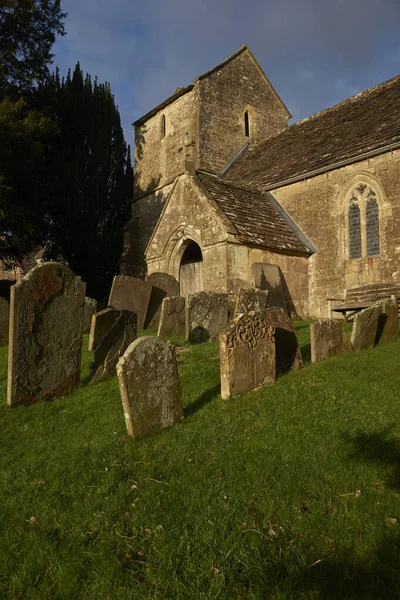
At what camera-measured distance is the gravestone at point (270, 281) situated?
1223cm

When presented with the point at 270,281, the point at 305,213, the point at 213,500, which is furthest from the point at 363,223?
the point at 213,500

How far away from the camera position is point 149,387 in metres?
4.85

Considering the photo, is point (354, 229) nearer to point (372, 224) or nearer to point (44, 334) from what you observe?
point (372, 224)

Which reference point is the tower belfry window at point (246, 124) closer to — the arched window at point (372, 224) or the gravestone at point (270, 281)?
the arched window at point (372, 224)

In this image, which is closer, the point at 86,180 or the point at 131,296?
the point at 131,296

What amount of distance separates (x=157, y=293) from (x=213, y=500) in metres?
9.65

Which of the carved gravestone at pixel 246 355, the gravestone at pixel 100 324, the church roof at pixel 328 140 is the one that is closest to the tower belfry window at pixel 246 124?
the church roof at pixel 328 140

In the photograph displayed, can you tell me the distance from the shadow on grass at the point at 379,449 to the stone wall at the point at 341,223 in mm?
9425

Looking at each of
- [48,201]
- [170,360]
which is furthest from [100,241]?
[170,360]

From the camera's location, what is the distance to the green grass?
255cm

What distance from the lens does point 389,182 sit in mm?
12836

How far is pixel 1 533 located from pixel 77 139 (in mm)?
22986

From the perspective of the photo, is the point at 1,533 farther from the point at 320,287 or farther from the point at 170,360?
the point at 320,287

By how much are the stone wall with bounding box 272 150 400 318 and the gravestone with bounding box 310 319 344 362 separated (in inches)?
244
